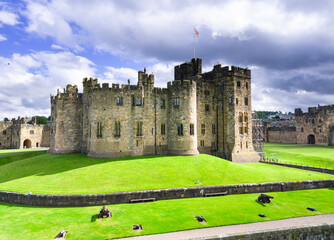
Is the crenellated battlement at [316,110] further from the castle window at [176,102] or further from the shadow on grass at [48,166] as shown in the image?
the shadow on grass at [48,166]

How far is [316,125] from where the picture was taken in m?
66.6

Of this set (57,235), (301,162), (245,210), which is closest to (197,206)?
(245,210)

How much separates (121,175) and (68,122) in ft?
64.2

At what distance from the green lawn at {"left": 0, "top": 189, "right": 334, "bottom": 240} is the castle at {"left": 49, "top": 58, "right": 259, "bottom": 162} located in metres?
14.2

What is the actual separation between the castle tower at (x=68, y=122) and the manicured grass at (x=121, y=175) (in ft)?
16.7

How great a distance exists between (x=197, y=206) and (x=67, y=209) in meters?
12.1

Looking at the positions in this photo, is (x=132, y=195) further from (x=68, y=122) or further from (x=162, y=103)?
(x=68, y=122)

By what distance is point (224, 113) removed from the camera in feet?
138

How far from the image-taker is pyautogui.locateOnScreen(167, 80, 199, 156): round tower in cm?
3572

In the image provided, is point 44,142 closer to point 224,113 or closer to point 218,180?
point 224,113

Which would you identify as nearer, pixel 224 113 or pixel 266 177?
pixel 266 177

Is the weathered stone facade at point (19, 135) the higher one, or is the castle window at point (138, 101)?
the castle window at point (138, 101)

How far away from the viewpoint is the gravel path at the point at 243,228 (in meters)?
15.1

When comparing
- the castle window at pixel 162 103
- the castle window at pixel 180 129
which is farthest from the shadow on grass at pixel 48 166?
the castle window at pixel 162 103
